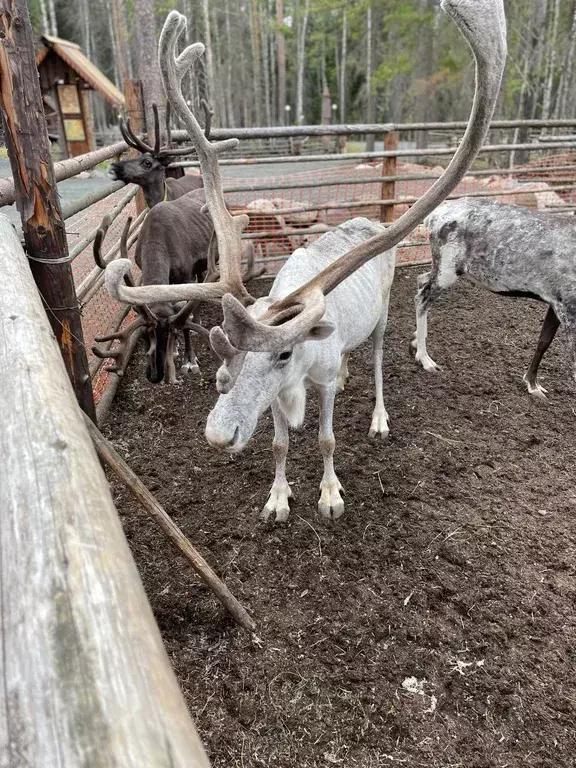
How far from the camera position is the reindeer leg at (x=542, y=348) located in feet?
13.4

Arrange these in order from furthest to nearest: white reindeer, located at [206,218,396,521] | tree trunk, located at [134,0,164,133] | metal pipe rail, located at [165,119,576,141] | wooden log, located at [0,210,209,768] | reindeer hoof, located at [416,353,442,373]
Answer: tree trunk, located at [134,0,164,133], metal pipe rail, located at [165,119,576,141], reindeer hoof, located at [416,353,442,373], white reindeer, located at [206,218,396,521], wooden log, located at [0,210,209,768]

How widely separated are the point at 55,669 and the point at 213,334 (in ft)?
5.02

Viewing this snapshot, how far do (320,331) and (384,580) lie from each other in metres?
1.25

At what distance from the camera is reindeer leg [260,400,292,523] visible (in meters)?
2.94

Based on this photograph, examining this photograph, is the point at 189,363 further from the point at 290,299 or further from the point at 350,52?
the point at 350,52

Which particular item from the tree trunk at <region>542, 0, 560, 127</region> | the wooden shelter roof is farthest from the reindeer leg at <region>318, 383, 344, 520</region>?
the tree trunk at <region>542, 0, 560, 127</region>

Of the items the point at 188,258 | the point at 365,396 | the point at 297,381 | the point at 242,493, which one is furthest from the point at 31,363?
the point at 188,258

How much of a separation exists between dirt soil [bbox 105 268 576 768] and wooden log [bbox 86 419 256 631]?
0.38 ft

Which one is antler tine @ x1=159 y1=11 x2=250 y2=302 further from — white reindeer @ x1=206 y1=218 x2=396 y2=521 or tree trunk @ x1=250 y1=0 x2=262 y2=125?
tree trunk @ x1=250 y1=0 x2=262 y2=125

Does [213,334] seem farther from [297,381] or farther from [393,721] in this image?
[393,721]

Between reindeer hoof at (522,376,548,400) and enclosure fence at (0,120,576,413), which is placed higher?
enclosure fence at (0,120,576,413)

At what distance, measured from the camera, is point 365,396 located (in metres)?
4.20

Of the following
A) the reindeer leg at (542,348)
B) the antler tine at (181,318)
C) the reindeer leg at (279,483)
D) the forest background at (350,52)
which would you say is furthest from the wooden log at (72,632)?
the forest background at (350,52)

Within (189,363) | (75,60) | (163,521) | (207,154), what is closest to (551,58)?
(75,60)
